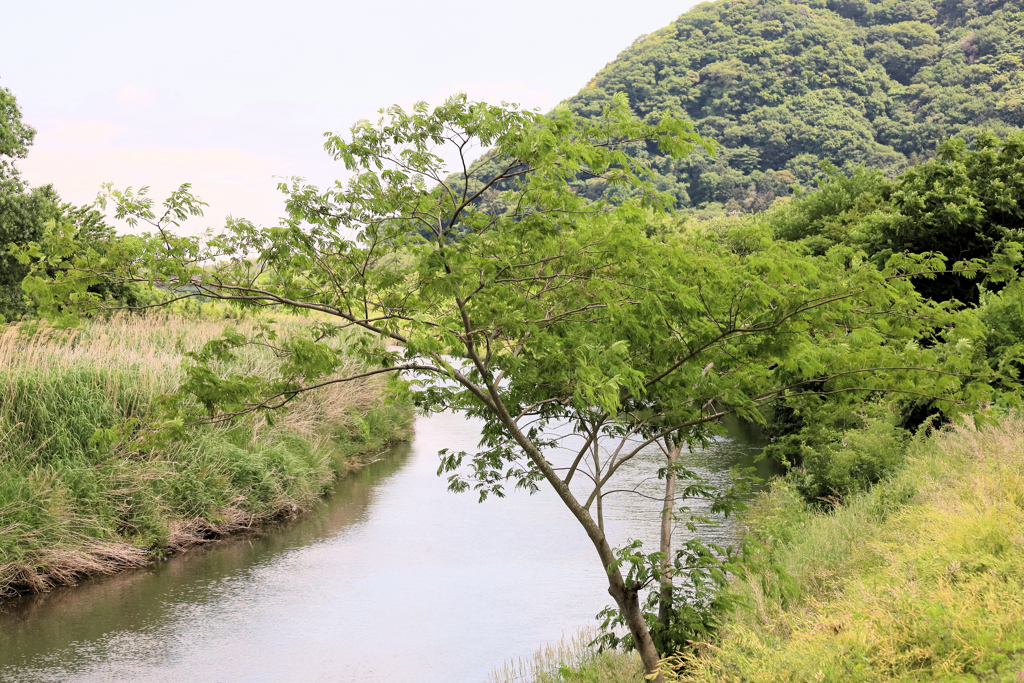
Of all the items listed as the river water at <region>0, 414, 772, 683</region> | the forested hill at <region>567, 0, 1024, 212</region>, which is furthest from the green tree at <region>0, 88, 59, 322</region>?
the forested hill at <region>567, 0, 1024, 212</region>

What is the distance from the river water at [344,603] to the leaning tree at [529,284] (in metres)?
2.15

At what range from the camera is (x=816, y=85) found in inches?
3083

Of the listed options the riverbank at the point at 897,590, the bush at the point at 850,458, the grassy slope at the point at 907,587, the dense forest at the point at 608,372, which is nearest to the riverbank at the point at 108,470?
the dense forest at the point at 608,372

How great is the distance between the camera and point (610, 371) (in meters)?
5.63

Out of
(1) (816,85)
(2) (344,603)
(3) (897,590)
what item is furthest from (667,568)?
(1) (816,85)

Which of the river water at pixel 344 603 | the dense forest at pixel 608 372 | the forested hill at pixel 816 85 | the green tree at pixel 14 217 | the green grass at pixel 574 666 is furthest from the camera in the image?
the forested hill at pixel 816 85

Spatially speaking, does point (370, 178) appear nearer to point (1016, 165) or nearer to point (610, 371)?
point (610, 371)

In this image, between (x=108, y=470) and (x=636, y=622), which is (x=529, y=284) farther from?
(x=108, y=470)

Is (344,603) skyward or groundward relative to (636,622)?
groundward

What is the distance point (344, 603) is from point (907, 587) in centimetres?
822

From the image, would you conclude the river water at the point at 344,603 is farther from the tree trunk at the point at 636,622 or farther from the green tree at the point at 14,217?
the green tree at the point at 14,217

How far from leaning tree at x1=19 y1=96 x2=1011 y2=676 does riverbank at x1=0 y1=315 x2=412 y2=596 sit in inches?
152

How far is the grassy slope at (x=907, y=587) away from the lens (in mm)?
4664

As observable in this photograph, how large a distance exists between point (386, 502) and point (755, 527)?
311 inches
